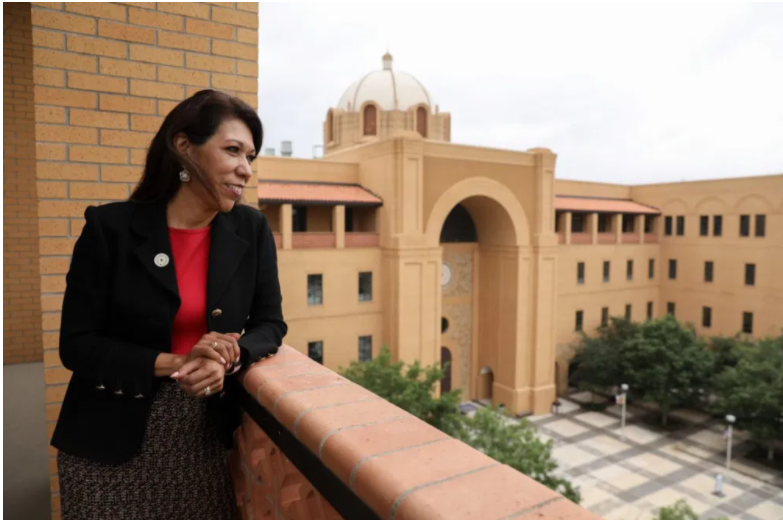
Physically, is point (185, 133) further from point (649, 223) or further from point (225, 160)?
point (649, 223)

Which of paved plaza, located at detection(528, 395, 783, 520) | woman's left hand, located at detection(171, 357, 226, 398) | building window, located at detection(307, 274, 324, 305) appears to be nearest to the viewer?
woman's left hand, located at detection(171, 357, 226, 398)

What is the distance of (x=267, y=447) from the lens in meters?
1.91

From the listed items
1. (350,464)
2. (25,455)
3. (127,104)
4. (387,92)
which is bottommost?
(25,455)

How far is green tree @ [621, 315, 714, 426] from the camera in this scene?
20578 millimetres

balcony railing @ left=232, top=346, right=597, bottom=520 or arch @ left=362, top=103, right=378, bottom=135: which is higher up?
arch @ left=362, top=103, right=378, bottom=135

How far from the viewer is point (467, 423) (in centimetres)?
1298

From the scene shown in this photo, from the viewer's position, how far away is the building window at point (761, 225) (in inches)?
956

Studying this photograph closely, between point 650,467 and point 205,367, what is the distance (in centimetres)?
1976

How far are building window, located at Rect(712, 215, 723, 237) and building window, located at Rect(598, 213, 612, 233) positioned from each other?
517 centimetres

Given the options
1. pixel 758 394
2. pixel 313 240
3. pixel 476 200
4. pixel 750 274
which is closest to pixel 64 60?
pixel 313 240

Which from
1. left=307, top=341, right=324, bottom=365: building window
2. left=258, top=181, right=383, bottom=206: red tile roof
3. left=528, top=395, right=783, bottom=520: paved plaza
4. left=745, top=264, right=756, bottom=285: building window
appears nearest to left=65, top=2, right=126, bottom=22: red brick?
left=258, top=181, right=383, bottom=206: red tile roof

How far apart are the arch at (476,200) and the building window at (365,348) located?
4.12 metres

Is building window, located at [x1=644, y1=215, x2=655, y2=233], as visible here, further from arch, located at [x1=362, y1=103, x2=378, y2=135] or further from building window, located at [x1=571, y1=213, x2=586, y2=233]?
arch, located at [x1=362, y1=103, x2=378, y2=135]

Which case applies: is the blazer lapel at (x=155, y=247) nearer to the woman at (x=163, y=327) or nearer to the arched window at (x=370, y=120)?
the woman at (x=163, y=327)
